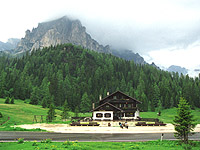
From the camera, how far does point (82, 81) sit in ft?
481

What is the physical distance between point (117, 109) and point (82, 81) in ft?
313

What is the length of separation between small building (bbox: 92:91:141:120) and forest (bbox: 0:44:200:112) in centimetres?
2619

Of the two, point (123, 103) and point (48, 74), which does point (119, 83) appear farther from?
point (123, 103)

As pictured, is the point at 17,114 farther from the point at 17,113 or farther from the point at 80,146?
the point at 80,146

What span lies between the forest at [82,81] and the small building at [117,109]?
26.2m

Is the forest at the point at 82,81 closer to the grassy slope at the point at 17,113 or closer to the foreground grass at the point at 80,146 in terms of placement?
the grassy slope at the point at 17,113

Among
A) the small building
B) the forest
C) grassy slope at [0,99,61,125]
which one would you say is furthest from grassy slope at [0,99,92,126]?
the forest

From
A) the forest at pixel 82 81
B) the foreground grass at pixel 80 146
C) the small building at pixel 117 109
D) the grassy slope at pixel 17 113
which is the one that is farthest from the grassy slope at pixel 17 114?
the foreground grass at pixel 80 146

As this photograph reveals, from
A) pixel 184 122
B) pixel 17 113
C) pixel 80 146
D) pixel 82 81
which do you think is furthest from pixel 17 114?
pixel 82 81

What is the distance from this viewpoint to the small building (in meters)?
53.0

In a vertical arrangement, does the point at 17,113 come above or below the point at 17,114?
above

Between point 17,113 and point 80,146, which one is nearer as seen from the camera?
point 80,146

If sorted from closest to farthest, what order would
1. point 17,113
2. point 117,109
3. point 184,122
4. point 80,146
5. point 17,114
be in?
point 80,146 → point 184,122 → point 17,114 → point 17,113 → point 117,109

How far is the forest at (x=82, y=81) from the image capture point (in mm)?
98062
